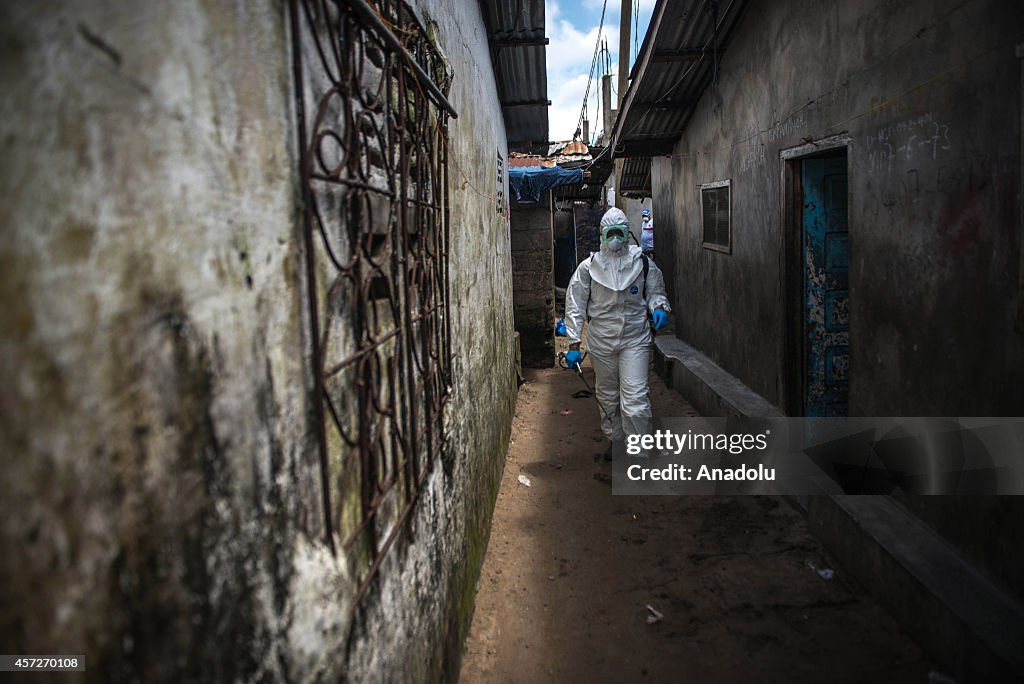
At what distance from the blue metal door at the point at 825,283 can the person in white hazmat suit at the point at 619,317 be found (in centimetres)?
117

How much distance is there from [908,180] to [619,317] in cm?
269

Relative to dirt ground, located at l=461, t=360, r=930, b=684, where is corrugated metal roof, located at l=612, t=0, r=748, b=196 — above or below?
above

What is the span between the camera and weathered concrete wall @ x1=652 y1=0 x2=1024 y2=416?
2.73 m

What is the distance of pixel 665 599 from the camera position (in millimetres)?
3658

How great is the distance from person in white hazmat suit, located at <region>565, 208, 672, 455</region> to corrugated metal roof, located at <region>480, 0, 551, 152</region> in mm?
1800

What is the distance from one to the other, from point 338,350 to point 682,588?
2905 millimetres

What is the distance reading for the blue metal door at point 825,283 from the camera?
4961 mm

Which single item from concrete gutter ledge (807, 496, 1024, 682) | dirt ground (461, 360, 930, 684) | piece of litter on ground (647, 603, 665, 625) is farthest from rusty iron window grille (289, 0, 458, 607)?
concrete gutter ledge (807, 496, 1024, 682)

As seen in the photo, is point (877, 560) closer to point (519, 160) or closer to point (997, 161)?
point (997, 161)

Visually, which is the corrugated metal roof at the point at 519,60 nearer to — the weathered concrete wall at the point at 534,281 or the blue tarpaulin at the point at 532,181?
the blue tarpaulin at the point at 532,181

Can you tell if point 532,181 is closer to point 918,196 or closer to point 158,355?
point 918,196

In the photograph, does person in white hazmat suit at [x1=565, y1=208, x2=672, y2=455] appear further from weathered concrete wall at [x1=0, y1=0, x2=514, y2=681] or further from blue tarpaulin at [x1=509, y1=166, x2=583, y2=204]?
weathered concrete wall at [x1=0, y1=0, x2=514, y2=681]

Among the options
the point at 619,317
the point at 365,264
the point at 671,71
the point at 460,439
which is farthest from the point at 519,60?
the point at 365,264

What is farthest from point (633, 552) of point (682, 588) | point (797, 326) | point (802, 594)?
point (797, 326)
